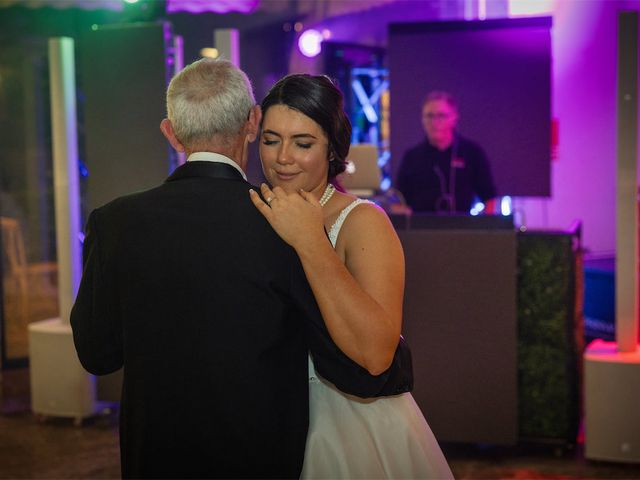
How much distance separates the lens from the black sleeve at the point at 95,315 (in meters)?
1.79

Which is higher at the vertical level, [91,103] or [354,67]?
[354,67]

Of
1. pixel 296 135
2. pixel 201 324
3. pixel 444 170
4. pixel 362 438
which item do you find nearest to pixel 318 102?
pixel 296 135

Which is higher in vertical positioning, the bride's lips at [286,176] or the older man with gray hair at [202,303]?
the bride's lips at [286,176]

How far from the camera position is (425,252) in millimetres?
4051

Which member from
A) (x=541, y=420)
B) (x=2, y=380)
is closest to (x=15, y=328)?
(x=2, y=380)

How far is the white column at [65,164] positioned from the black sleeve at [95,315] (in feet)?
9.97

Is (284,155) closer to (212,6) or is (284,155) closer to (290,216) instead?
(290,216)

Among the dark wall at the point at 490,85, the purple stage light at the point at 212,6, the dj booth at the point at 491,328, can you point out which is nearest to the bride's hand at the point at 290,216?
the dj booth at the point at 491,328

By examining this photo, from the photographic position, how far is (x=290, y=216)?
1.70 meters

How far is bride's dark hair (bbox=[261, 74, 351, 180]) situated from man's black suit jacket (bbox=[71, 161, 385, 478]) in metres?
0.36

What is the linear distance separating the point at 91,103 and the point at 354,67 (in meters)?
4.11

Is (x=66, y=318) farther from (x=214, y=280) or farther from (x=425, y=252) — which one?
(x=214, y=280)

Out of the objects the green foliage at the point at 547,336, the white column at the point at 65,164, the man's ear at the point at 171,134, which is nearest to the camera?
the man's ear at the point at 171,134

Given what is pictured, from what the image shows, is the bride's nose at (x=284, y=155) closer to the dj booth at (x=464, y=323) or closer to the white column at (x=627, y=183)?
the dj booth at (x=464, y=323)
